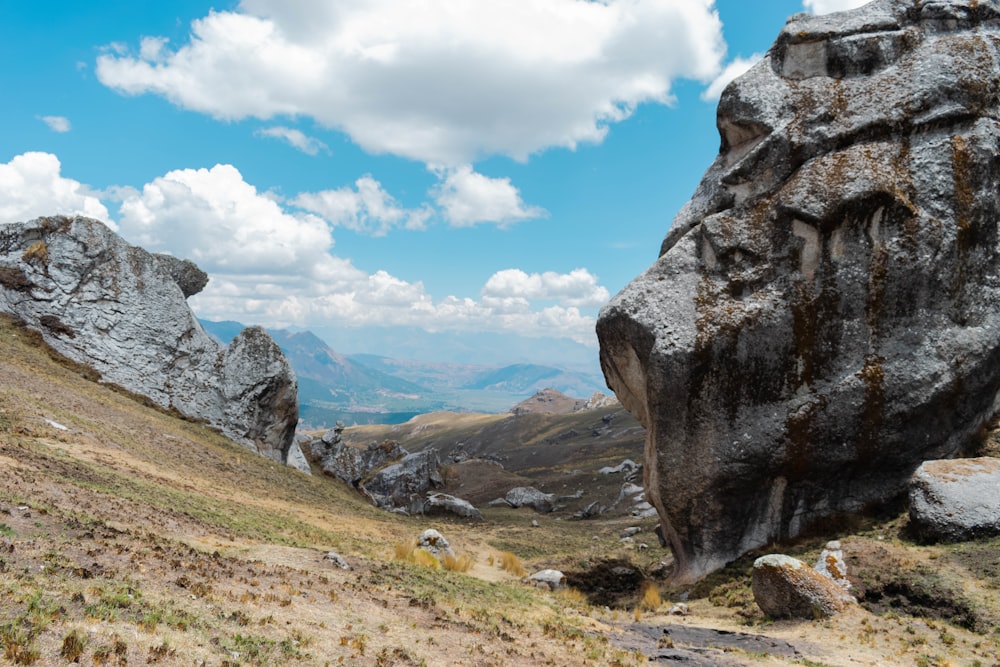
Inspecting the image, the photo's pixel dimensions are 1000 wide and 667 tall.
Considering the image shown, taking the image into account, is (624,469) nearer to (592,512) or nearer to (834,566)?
(592,512)

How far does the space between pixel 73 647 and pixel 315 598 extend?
681cm

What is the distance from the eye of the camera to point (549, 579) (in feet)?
85.1

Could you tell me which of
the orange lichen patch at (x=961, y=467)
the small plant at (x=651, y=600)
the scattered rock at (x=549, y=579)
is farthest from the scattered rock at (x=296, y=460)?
the orange lichen patch at (x=961, y=467)

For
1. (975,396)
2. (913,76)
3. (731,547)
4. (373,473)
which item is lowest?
(373,473)

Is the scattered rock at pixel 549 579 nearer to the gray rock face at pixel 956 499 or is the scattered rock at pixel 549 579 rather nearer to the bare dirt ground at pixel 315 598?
the bare dirt ground at pixel 315 598

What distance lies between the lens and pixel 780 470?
21.9 m

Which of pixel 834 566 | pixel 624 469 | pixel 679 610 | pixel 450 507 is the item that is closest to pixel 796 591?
pixel 834 566

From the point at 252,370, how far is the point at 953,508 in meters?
52.4

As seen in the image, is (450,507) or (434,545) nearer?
(434,545)

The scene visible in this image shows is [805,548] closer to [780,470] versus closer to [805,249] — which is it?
[780,470]

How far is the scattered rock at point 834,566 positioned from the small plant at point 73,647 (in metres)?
18.9

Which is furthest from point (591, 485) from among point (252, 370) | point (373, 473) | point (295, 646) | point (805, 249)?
point (295, 646)

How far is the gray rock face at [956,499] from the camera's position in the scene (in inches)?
722

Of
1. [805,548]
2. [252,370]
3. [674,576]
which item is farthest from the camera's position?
[252,370]
